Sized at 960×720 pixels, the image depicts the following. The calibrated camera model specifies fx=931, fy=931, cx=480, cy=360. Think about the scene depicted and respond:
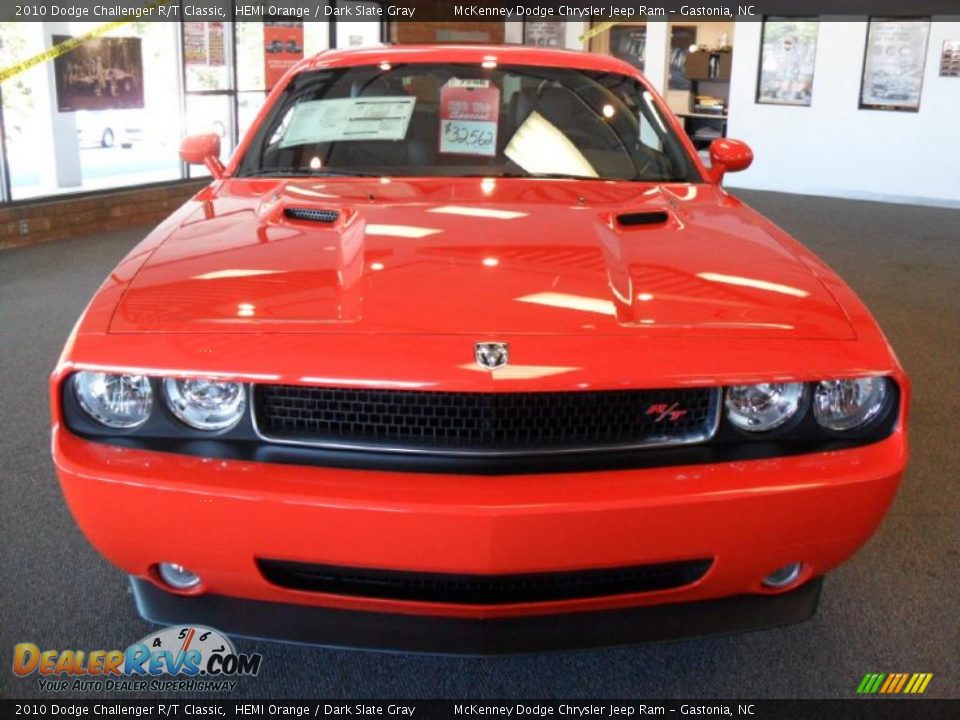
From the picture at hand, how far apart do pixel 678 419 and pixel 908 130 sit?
404 inches

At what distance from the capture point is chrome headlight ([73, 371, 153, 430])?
5.57ft

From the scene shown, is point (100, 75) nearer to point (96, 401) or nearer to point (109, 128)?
point (109, 128)

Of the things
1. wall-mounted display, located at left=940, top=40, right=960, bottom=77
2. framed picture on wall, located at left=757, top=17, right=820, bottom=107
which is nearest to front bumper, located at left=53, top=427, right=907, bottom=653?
wall-mounted display, located at left=940, top=40, right=960, bottom=77

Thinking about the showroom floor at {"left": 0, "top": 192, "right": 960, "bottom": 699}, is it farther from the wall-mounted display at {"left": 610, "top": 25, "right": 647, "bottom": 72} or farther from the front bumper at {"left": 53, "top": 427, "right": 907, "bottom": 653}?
the wall-mounted display at {"left": 610, "top": 25, "right": 647, "bottom": 72}

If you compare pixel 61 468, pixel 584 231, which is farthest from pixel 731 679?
pixel 61 468

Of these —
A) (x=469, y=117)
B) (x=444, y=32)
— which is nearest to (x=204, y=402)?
(x=469, y=117)

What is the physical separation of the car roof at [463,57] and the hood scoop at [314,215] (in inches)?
40.2

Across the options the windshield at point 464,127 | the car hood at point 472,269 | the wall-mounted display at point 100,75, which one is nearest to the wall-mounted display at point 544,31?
the wall-mounted display at point 100,75

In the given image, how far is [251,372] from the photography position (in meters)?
1.58

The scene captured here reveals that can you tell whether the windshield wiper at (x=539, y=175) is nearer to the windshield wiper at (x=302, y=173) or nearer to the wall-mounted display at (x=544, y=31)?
the windshield wiper at (x=302, y=173)

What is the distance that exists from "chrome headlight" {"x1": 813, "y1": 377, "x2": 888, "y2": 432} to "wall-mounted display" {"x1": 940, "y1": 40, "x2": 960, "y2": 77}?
9964 millimetres

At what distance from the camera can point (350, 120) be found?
282 cm

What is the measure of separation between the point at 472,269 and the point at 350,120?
1162 mm
